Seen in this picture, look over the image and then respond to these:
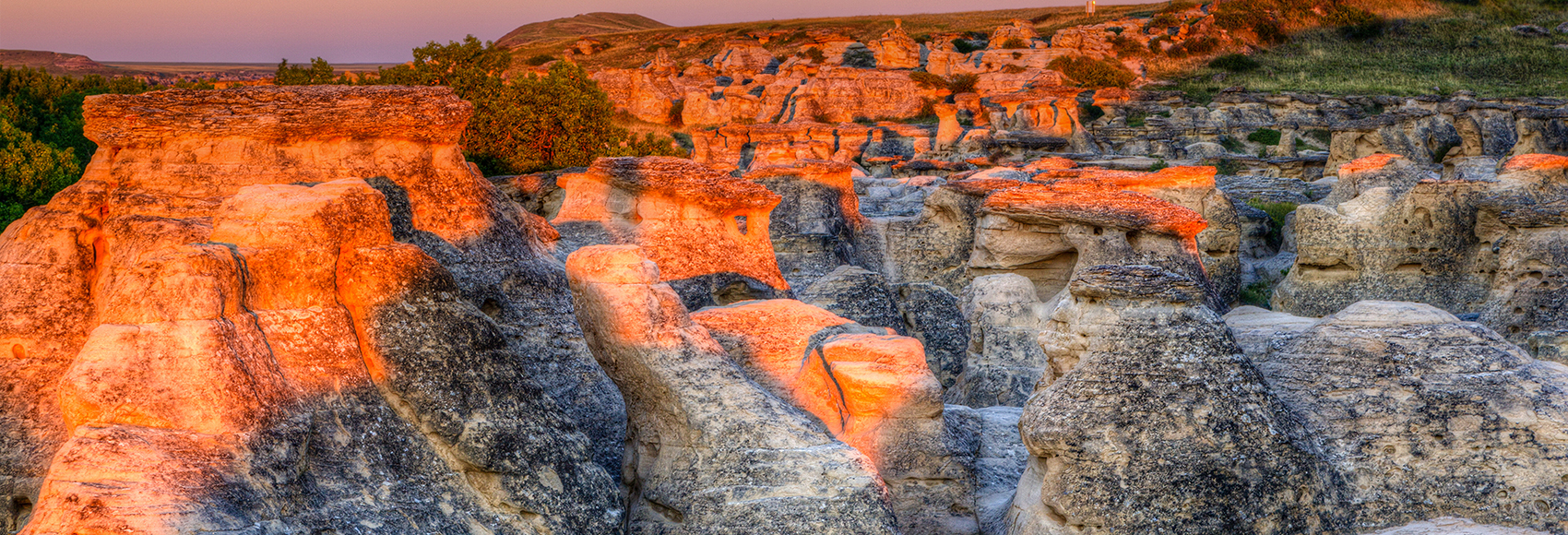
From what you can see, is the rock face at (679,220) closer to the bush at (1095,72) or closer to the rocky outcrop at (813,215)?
the rocky outcrop at (813,215)

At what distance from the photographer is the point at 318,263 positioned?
719 centimetres

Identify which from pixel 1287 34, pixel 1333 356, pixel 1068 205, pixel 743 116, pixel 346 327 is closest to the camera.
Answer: pixel 346 327

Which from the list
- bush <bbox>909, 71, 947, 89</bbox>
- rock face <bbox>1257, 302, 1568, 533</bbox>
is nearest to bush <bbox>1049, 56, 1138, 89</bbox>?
bush <bbox>909, 71, 947, 89</bbox>

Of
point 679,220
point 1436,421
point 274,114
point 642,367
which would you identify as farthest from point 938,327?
point 274,114

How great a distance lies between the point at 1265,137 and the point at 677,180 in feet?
107

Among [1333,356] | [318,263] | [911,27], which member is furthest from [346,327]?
[911,27]

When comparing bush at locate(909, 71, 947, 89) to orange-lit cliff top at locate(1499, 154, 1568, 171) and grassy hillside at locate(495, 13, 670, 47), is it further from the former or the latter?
grassy hillside at locate(495, 13, 670, 47)

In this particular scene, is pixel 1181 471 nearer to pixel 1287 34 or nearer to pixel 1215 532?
pixel 1215 532

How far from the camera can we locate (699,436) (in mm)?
8258

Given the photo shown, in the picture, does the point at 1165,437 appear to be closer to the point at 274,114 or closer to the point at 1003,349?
the point at 1003,349

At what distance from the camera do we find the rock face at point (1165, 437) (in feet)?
25.0

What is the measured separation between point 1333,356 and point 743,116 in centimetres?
4666

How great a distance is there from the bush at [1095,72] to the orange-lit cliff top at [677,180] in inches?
1670

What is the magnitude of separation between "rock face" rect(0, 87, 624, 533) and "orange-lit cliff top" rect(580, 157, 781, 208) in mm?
2765
